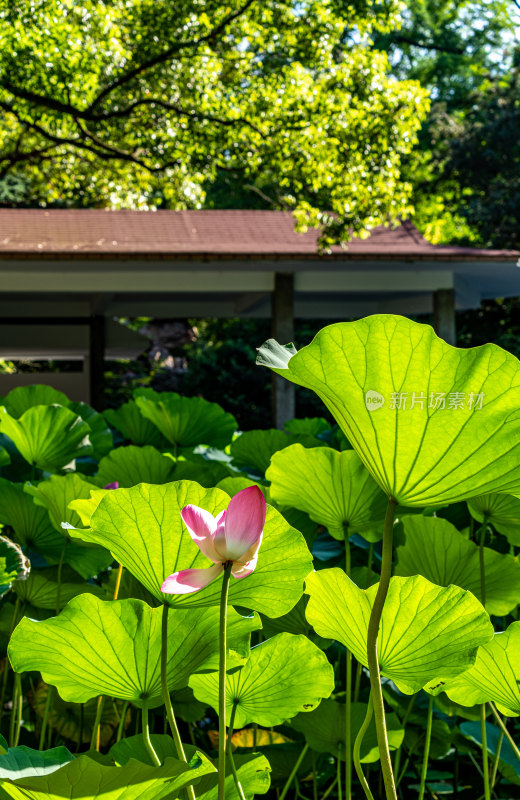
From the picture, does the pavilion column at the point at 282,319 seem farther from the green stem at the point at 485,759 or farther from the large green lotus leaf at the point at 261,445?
the green stem at the point at 485,759

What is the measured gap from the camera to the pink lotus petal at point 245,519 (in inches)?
21.3

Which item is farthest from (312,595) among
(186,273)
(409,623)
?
(186,273)

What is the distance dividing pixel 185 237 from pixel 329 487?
351 inches

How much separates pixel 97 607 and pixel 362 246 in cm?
899

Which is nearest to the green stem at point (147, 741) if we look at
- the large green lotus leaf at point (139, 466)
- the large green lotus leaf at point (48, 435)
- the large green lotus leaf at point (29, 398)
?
the large green lotus leaf at point (139, 466)

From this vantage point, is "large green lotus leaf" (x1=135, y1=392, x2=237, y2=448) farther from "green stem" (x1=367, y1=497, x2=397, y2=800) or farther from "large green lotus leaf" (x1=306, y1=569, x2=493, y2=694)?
"green stem" (x1=367, y1=497, x2=397, y2=800)

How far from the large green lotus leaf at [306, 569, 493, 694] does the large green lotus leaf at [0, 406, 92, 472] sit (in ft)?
2.29

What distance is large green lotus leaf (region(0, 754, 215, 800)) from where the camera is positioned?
500mm

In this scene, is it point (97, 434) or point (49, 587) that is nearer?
point (49, 587)

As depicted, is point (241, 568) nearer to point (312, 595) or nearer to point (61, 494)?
point (312, 595)

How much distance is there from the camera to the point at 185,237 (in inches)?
377

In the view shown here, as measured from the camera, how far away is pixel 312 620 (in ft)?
2.20

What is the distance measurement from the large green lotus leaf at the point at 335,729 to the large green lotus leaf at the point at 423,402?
458 mm

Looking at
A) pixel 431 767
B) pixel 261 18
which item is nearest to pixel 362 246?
pixel 261 18
